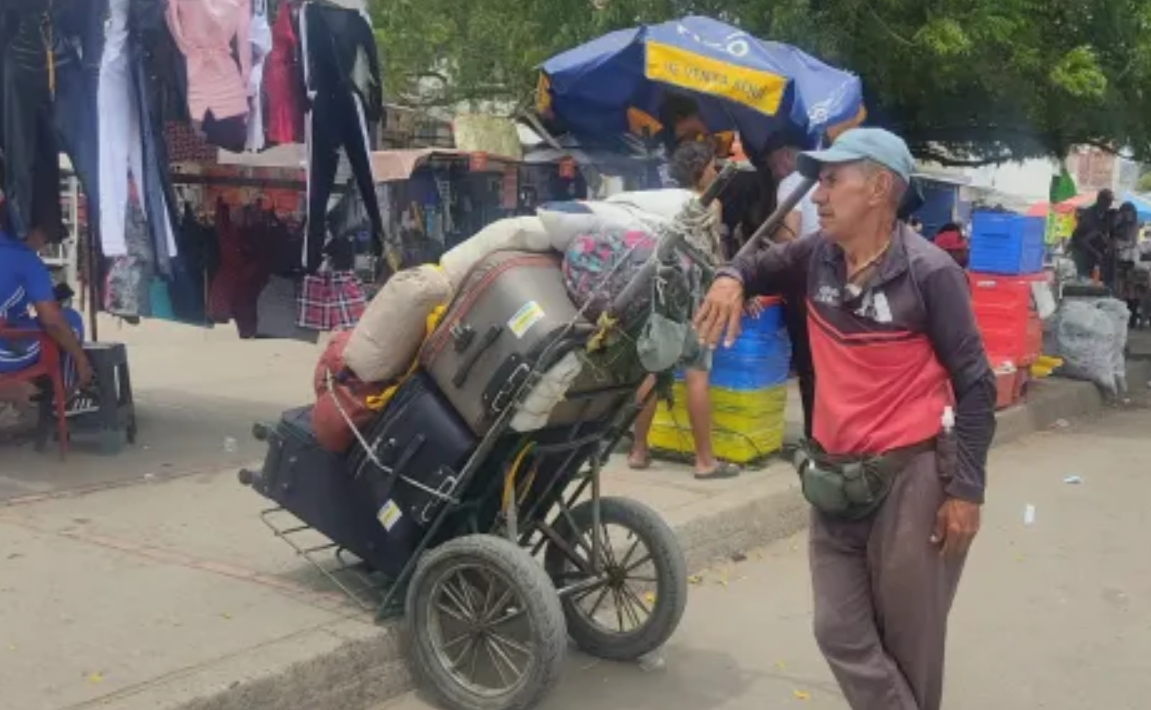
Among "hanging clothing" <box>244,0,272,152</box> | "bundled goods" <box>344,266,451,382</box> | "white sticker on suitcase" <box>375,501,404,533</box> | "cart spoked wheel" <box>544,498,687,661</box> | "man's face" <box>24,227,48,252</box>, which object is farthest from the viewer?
"man's face" <box>24,227,48,252</box>

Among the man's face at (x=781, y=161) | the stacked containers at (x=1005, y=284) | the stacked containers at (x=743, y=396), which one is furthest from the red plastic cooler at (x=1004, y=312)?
the stacked containers at (x=743, y=396)

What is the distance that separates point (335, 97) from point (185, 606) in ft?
9.82

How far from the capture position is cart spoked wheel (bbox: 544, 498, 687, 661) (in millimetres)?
4633

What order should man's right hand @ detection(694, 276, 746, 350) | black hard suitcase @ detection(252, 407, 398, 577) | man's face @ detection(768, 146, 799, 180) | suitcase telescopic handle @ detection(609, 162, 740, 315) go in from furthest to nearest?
man's face @ detection(768, 146, 799, 180), black hard suitcase @ detection(252, 407, 398, 577), suitcase telescopic handle @ detection(609, 162, 740, 315), man's right hand @ detection(694, 276, 746, 350)

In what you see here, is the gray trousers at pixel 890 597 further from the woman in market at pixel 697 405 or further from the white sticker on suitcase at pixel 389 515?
the woman in market at pixel 697 405

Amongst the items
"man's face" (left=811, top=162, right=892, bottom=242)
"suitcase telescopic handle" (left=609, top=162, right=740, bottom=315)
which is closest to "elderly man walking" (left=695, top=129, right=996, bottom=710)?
"man's face" (left=811, top=162, right=892, bottom=242)

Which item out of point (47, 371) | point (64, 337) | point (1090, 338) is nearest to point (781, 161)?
point (64, 337)

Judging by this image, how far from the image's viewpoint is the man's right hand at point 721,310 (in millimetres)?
3465

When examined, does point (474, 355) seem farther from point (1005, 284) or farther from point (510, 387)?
point (1005, 284)

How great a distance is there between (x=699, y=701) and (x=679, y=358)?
1.30m

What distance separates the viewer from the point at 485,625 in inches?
165

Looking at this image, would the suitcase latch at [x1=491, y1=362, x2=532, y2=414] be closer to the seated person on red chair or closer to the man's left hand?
the man's left hand

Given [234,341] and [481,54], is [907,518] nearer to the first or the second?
[234,341]

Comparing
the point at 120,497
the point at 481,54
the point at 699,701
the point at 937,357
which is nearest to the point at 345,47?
the point at 120,497
